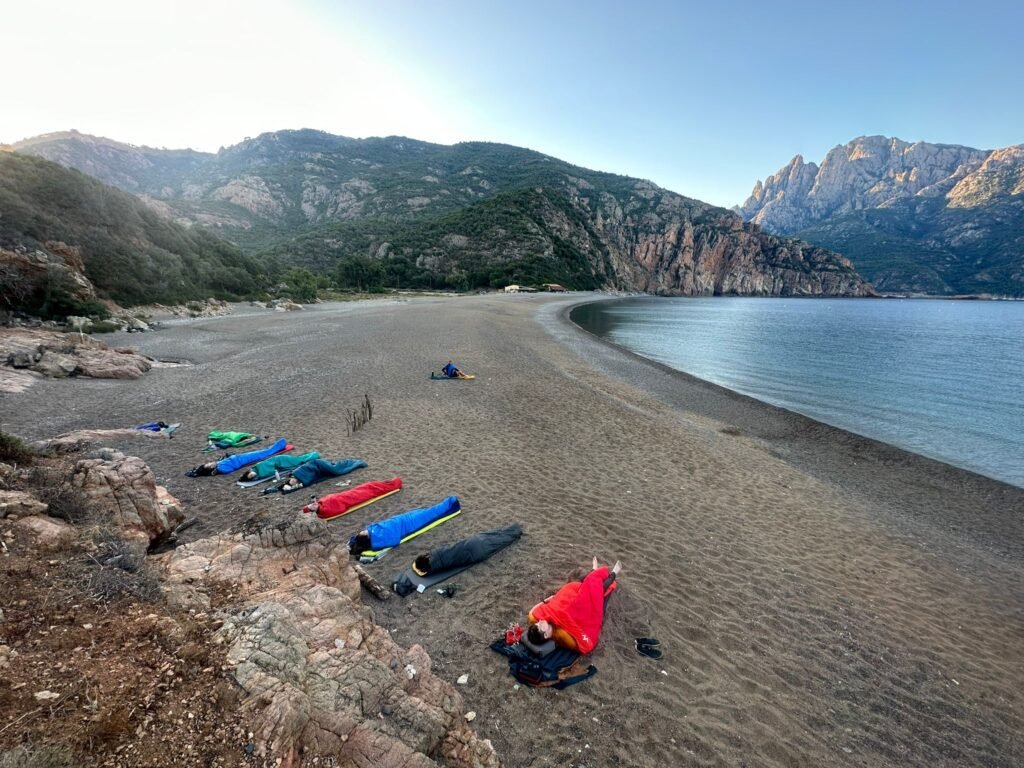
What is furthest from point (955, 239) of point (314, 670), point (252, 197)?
point (252, 197)

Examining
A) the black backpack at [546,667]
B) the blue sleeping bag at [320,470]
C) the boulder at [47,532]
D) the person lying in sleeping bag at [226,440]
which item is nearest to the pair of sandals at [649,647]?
the black backpack at [546,667]

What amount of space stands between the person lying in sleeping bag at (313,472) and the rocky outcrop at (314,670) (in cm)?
349

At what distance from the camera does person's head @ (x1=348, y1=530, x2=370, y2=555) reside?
627cm

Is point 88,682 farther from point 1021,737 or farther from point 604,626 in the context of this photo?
point 1021,737

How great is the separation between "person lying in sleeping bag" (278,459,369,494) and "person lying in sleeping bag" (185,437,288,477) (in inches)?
52.9

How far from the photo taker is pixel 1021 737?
14.6ft

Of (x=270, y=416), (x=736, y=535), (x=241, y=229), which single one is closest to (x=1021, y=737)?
(x=736, y=535)

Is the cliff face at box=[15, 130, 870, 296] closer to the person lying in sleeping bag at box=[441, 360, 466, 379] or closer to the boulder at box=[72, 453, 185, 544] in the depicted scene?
the person lying in sleeping bag at box=[441, 360, 466, 379]

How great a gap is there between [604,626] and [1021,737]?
4.33 metres

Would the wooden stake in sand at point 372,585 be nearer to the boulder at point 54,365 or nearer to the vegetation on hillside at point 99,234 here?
the boulder at point 54,365

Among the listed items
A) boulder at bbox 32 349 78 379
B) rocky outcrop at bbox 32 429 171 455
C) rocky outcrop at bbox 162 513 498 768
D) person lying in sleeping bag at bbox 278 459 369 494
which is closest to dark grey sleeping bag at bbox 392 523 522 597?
rocky outcrop at bbox 162 513 498 768

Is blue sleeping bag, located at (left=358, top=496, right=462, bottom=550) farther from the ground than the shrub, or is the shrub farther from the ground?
the shrub

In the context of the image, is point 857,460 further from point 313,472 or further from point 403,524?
point 313,472

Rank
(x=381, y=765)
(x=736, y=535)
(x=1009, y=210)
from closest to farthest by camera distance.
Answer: (x=381, y=765)
(x=736, y=535)
(x=1009, y=210)
